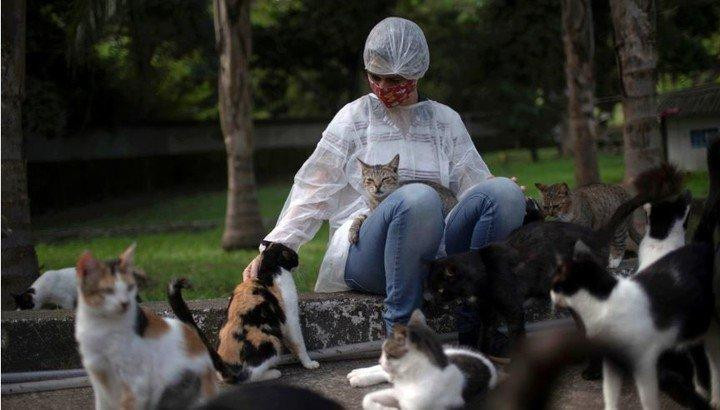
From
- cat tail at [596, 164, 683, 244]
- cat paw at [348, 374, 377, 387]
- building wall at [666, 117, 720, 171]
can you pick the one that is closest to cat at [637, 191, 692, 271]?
cat tail at [596, 164, 683, 244]

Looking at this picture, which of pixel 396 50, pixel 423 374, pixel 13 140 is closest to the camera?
pixel 423 374

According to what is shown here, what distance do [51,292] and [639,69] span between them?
4.59 m

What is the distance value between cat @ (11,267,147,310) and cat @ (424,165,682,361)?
3146 millimetres

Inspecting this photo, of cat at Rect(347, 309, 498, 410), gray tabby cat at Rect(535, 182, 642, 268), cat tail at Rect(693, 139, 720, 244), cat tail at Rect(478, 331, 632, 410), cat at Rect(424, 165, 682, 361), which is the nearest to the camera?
cat tail at Rect(478, 331, 632, 410)

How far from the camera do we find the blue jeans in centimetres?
408

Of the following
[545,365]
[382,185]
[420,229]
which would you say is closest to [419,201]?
[420,229]

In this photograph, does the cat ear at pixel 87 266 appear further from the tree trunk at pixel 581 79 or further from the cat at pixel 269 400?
the tree trunk at pixel 581 79

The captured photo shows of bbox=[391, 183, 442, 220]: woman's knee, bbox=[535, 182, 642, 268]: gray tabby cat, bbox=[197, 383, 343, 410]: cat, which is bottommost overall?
bbox=[535, 182, 642, 268]: gray tabby cat

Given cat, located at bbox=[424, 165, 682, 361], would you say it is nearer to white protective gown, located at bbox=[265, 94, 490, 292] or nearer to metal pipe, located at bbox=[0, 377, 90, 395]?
white protective gown, located at bbox=[265, 94, 490, 292]

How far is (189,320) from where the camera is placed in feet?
12.6

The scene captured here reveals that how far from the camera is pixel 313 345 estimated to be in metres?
4.61

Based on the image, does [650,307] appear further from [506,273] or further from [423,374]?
[506,273]

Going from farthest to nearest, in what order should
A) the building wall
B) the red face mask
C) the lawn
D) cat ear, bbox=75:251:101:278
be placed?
the building wall
the lawn
the red face mask
cat ear, bbox=75:251:101:278

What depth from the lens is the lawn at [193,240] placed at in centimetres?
813
